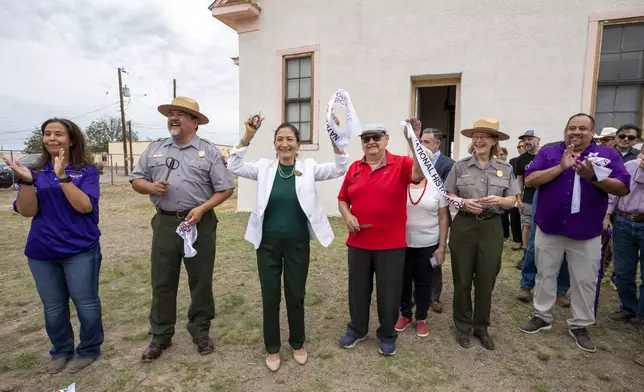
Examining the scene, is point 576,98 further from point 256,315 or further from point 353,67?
point 256,315

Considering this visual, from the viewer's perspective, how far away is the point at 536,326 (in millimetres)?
3701

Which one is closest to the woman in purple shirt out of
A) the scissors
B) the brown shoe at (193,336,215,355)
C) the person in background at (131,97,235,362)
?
the person in background at (131,97,235,362)

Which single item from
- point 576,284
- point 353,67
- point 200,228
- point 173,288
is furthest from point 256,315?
point 353,67

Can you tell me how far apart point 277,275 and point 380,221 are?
3.14 ft

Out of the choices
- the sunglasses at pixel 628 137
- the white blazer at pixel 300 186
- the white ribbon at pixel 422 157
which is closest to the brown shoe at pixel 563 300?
the sunglasses at pixel 628 137

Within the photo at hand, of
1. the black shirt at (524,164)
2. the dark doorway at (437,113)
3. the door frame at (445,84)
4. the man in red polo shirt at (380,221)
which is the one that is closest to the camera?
the man in red polo shirt at (380,221)

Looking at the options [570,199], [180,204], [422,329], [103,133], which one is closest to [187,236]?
[180,204]

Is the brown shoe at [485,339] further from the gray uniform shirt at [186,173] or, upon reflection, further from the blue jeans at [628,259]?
the gray uniform shirt at [186,173]

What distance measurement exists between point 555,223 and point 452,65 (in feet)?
17.3

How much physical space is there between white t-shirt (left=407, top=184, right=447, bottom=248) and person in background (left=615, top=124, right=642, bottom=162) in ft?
8.79

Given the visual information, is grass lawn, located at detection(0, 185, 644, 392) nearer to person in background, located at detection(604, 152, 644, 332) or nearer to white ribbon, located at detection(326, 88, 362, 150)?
person in background, located at detection(604, 152, 644, 332)

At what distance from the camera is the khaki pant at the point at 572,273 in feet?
11.1

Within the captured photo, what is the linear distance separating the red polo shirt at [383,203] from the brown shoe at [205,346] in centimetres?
157

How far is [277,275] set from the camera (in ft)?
10.2
